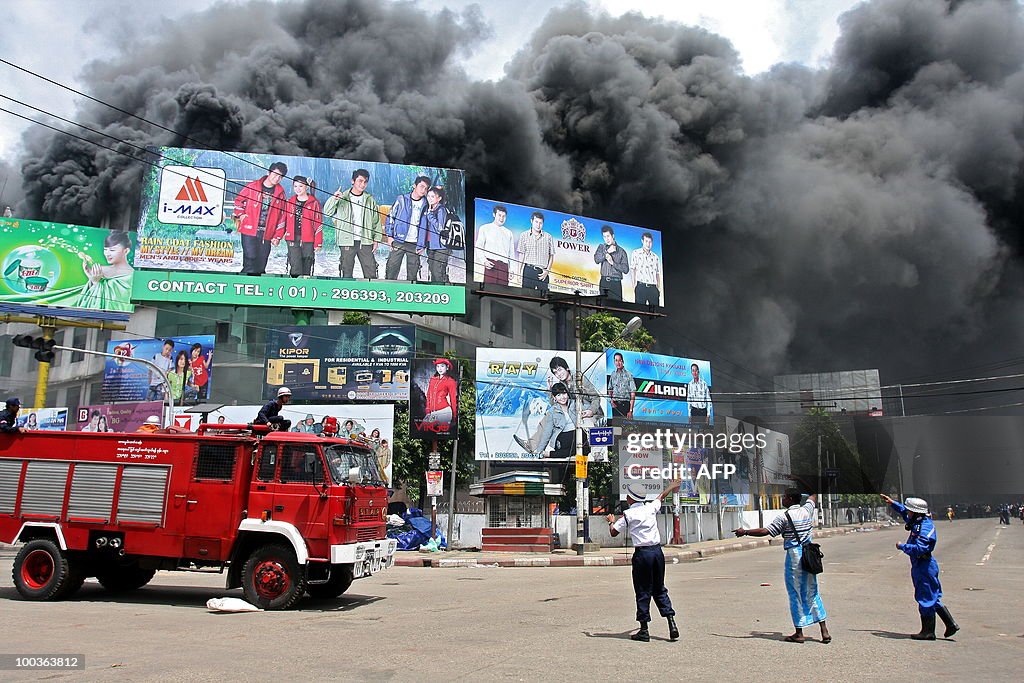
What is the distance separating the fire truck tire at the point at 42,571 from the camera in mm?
10203

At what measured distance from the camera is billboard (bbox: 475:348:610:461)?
35.2 meters

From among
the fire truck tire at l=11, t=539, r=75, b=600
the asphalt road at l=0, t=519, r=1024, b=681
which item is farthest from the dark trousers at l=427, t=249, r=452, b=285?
the fire truck tire at l=11, t=539, r=75, b=600

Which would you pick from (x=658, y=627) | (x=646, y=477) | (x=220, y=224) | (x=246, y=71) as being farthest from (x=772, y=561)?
(x=246, y=71)

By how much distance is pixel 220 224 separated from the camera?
38.1 metres

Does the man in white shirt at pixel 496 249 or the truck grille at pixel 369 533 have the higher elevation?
the man in white shirt at pixel 496 249

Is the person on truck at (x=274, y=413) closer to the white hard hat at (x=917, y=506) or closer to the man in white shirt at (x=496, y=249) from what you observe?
the white hard hat at (x=917, y=506)

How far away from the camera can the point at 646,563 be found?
7.63m

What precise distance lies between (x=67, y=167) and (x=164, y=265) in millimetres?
25856

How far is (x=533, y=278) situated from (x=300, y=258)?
39.4 ft

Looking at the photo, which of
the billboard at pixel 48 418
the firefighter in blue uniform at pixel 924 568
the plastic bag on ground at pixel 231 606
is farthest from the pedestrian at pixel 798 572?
the billboard at pixel 48 418

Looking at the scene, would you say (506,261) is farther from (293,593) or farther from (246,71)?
(246,71)

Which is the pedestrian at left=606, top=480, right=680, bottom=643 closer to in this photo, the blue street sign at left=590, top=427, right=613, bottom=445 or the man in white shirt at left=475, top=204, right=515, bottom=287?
the blue street sign at left=590, top=427, right=613, bottom=445

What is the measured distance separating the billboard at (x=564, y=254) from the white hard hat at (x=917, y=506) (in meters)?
30.5

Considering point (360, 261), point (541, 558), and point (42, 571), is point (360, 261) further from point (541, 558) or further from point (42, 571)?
point (42, 571)
